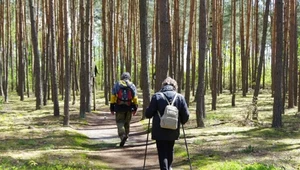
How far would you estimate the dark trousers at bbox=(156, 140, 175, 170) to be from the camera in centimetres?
636

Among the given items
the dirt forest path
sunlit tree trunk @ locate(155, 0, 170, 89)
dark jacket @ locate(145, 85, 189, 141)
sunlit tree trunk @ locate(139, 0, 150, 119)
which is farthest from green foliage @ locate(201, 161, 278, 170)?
sunlit tree trunk @ locate(139, 0, 150, 119)

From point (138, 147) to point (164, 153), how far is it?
14.3ft

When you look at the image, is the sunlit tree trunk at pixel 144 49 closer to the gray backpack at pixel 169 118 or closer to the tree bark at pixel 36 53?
the tree bark at pixel 36 53

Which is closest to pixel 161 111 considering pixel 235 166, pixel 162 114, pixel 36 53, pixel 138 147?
pixel 162 114

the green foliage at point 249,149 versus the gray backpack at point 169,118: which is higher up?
the gray backpack at point 169,118

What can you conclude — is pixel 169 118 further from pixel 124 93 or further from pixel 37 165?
pixel 124 93

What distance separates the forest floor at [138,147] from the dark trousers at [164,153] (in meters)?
1.56

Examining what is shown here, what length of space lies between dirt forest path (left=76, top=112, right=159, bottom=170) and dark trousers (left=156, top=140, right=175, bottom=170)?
1.92 metres

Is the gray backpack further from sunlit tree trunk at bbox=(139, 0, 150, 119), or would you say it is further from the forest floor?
sunlit tree trunk at bbox=(139, 0, 150, 119)

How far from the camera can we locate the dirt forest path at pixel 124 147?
8.88 metres

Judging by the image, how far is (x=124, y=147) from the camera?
35.3 feet

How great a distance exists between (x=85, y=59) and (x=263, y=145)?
1101cm

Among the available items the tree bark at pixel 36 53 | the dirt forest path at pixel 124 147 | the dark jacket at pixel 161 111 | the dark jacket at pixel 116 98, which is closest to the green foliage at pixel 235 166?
the dirt forest path at pixel 124 147

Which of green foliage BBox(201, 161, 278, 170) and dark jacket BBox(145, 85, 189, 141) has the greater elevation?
dark jacket BBox(145, 85, 189, 141)
